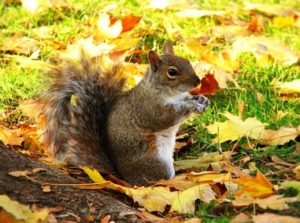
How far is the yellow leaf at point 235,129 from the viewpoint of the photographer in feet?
9.05

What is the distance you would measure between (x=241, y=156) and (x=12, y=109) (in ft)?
3.53

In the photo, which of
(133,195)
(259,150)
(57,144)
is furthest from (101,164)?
(259,150)

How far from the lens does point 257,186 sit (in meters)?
2.15

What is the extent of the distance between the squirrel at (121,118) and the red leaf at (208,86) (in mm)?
574

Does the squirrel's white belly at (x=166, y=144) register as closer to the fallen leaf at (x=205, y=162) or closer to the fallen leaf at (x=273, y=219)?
the fallen leaf at (x=205, y=162)

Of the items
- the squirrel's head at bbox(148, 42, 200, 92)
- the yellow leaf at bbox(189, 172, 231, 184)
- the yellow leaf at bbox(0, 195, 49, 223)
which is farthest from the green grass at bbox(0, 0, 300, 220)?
the yellow leaf at bbox(0, 195, 49, 223)

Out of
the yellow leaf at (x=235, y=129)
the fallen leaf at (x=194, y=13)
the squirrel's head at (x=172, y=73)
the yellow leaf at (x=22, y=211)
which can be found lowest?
the yellow leaf at (x=22, y=211)

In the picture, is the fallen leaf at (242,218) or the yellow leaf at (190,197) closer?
the fallen leaf at (242,218)

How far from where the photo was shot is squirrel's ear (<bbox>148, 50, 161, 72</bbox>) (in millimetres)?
2742

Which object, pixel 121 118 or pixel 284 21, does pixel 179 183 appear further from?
pixel 284 21

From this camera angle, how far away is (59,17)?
411cm

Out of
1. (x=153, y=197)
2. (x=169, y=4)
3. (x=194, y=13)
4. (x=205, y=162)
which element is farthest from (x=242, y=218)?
(x=169, y=4)

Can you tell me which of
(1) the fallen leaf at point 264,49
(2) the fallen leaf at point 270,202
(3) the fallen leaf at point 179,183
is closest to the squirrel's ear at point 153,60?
(3) the fallen leaf at point 179,183

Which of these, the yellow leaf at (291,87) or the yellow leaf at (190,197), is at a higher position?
the yellow leaf at (291,87)
